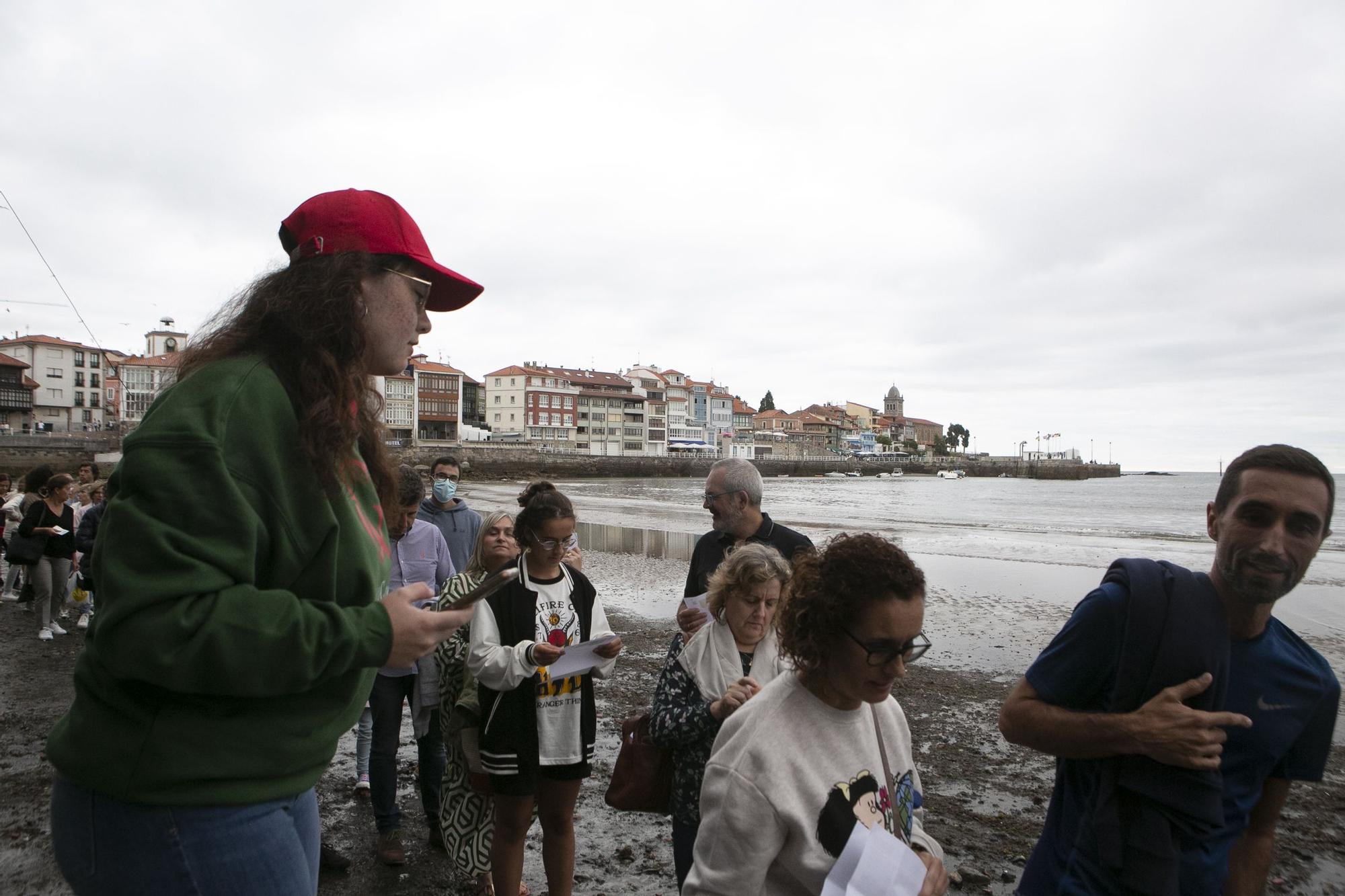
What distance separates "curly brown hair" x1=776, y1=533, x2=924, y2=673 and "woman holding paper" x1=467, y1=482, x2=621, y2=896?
4.87ft

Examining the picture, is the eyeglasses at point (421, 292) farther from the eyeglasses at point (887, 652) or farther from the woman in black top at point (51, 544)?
the woman in black top at point (51, 544)

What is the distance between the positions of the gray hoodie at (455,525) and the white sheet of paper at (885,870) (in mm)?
4730

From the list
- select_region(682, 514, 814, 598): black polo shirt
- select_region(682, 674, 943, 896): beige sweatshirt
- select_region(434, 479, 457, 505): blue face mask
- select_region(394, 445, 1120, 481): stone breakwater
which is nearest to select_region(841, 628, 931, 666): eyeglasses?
select_region(682, 674, 943, 896): beige sweatshirt

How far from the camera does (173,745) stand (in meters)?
1.43

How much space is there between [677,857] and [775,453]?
5286 inches

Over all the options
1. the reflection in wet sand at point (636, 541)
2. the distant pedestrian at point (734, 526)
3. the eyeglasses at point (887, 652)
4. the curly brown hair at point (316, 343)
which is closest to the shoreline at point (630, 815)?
the distant pedestrian at point (734, 526)

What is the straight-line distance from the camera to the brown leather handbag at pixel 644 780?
10.6ft

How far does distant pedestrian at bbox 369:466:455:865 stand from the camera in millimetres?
4418

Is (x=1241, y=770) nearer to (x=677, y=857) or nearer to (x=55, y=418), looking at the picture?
(x=677, y=857)

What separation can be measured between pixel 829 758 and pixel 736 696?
0.75 meters

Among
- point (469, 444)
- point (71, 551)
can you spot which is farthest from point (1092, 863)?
point (469, 444)

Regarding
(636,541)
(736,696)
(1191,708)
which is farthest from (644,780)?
(636,541)

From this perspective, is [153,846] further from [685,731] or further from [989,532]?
[989,532]

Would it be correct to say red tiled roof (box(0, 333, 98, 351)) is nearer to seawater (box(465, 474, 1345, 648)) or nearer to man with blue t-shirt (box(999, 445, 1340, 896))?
seawater (box(465, 474, 1345, 648))
